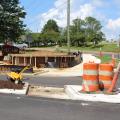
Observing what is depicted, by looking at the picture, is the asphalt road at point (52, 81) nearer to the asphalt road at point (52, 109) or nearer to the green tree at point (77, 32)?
the asphalt road at point (52, 109)

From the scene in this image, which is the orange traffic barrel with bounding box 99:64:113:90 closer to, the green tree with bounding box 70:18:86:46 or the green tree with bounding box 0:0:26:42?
the green tree with bounding box 0:0:26:42

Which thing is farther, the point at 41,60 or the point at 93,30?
the point at 93,30

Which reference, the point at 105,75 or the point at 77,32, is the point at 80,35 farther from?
the point at 105,75

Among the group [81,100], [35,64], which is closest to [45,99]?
[81,100]

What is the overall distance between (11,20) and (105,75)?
154 feet

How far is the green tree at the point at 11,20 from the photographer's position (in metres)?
63.1

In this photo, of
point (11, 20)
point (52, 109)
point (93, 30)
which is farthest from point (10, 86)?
point (93, 30)

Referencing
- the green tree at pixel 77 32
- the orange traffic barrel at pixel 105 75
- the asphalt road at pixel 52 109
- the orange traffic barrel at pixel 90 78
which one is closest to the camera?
the asphalt road at pixel 52 109

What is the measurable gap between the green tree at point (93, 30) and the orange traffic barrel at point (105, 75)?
12052 centimetres

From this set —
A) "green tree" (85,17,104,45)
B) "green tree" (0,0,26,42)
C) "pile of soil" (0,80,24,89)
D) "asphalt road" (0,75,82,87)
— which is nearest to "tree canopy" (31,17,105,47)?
"green tree" (85,17,104,45)

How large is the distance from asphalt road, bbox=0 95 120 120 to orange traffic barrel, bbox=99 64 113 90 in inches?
108

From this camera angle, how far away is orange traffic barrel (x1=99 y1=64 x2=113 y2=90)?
57.6 feet

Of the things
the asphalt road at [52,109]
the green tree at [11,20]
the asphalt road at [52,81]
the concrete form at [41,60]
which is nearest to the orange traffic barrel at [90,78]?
the asphalt road at [52,109]

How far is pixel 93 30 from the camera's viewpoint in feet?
503
